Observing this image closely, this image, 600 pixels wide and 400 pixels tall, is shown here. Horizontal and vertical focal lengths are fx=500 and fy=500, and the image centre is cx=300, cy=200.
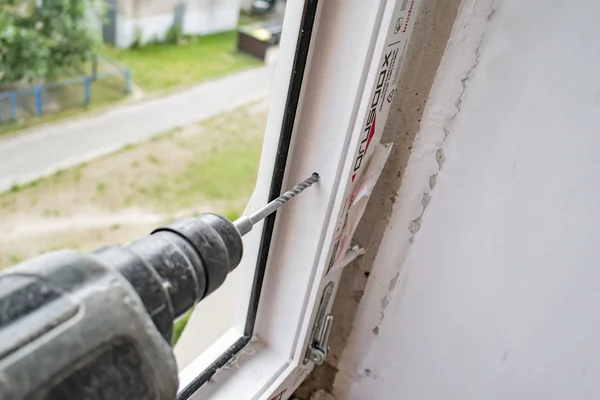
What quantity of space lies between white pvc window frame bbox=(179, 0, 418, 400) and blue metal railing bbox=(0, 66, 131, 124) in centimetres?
242

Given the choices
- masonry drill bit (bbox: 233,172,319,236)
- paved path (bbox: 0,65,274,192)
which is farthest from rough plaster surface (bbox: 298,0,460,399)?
paved path (bbox: 0,65,274,192)

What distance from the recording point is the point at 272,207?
1.54ft

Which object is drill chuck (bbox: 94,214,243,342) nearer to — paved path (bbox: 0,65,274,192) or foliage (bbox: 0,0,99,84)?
paved path (bbox: 0,65,274,192)

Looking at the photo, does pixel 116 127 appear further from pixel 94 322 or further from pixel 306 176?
pixel 94 322

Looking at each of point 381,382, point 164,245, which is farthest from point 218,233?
point 381,382

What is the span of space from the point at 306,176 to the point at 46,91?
3.02 m

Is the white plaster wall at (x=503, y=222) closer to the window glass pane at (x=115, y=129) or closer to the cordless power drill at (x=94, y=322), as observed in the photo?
the cordless power drill at (x=94, y=322)

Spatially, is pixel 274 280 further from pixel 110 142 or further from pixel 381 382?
pixel 110 142

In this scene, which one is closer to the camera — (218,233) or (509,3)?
(218,233)

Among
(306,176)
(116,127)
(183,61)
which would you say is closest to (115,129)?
(116,127)

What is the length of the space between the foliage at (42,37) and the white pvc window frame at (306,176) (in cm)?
266

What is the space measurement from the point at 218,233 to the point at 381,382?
449 millimetres

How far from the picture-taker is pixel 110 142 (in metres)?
3.07

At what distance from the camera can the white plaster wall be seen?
45 cm
